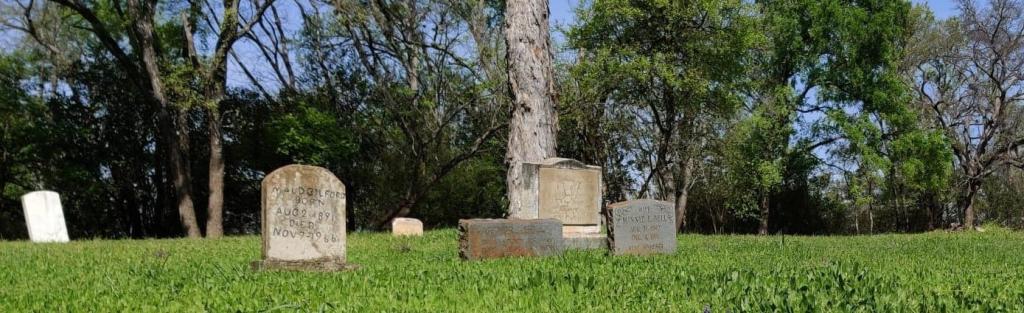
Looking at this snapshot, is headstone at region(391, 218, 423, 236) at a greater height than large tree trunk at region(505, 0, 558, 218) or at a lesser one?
lesser

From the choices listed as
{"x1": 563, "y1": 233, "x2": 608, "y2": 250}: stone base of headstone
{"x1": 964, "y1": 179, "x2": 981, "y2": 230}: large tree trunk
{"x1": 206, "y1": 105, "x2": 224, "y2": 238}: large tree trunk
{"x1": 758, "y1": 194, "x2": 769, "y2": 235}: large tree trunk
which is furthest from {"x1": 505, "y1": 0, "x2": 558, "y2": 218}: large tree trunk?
{"x1": 964, "y1": 179, "x2": 981, "y2": 230}: large tree trunk

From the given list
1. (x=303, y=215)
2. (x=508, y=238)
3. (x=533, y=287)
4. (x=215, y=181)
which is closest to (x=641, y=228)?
(x=508, y=238)

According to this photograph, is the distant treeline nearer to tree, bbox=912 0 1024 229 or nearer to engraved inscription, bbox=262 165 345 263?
tree, bbox=912 0 1024 229

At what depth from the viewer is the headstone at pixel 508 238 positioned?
992 cm

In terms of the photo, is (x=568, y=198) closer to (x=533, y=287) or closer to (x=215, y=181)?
(x=533, y=287)

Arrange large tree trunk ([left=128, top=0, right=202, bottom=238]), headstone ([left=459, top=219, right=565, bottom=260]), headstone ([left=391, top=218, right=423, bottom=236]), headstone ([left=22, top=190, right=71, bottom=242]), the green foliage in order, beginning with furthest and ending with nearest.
Result: 1. the green foliage
2. large tree trunk ([left=128, top=0, right=202, bottom=238])
3. headstone ([left=391, top=218, right=423, bottom=236])
4. headstone ([left=22, top=190, right=71, bottom=242])
5. headstone ([left=459, top=219, right=565, bottom=260])

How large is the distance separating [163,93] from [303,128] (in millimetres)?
3965

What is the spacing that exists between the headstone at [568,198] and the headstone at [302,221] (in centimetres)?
493

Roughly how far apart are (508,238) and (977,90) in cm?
2249

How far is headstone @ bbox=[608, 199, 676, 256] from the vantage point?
10992mm

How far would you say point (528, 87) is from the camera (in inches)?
591

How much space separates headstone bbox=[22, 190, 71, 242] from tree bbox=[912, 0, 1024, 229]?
25.3 metres

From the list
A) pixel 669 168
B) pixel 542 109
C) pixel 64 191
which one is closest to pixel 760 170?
pixel 669 168

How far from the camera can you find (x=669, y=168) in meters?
25.3
